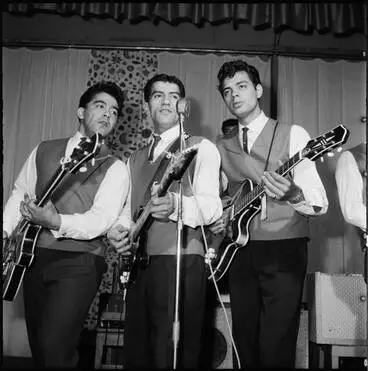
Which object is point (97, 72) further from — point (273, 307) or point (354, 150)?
point (273, 307)

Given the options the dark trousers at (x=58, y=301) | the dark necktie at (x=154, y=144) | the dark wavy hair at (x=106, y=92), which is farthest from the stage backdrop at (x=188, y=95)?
the dark trousers at (x=58, y=301)

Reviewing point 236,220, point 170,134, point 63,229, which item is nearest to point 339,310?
point 236,220

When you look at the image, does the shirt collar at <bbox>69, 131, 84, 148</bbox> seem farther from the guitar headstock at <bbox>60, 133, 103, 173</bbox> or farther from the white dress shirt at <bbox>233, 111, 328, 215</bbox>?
the white dress shirt at <bbox>233, 111, 328, 215</bbox>

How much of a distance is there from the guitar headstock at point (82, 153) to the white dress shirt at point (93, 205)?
147 millimetres

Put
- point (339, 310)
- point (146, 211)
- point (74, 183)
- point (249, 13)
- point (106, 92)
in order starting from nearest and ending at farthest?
point (146, 211) < point (74, 183) < point (339, 310) < point (106, 92) < point (249, 13)

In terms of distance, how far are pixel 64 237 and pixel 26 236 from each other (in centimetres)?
20

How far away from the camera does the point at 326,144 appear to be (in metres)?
2.69

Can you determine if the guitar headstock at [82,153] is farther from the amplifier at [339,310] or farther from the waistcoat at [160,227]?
the amplifier at [339,310]

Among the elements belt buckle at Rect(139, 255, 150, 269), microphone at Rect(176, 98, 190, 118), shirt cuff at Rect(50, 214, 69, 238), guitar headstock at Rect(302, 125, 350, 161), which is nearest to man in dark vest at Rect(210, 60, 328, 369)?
guitar headstock at Rect(302, 125, 350, 161)

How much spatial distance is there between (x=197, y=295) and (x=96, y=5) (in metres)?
1.99

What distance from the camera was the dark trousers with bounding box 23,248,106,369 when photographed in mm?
2662

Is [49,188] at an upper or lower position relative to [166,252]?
upper

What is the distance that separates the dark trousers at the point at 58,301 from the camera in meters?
2.66

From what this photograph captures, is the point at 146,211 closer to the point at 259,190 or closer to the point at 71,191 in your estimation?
the point at 71,191
